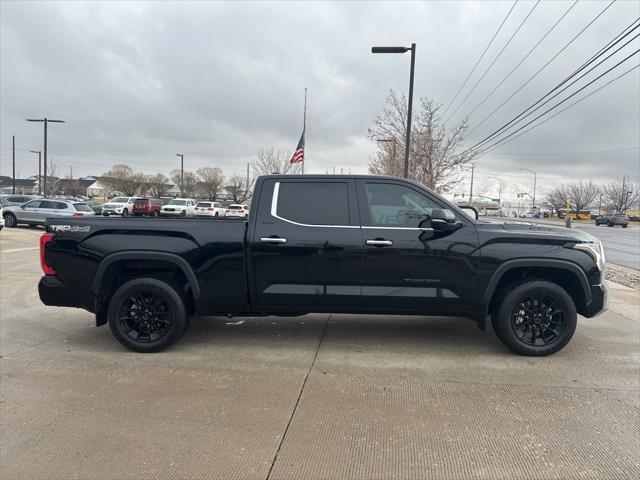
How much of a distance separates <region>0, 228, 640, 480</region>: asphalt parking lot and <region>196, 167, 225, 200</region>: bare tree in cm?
7778

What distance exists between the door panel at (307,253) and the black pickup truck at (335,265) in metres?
0.01

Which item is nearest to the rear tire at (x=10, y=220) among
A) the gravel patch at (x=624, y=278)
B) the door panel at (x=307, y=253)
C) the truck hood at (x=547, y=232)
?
the door panel at (x=307, y=253)

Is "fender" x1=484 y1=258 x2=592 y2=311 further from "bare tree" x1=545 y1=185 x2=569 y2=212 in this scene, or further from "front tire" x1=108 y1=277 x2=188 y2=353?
"bare tree" x1=545 y1=185 x2=569 y2=212

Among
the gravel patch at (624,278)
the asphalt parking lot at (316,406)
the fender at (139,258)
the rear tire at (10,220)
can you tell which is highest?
the fender at (139,258)

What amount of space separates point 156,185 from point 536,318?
8849cm

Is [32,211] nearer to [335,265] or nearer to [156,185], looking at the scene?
[335,265]

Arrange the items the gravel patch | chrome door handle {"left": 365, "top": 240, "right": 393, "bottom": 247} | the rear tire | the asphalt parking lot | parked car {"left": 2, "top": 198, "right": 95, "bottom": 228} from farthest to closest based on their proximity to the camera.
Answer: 1. the rear tire
2. parked car {"left": 2, "top": 198, "right": 95, "bottom": 228}
3. the gravel patch
4. chrome door handle {"left": 365, "top": 240, "right": 393, "bottom": 247}
5. the asphalt parking lot

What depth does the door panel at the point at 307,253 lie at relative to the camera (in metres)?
4.60

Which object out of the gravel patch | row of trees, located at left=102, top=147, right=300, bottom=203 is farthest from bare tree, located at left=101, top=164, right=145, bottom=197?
the gravel patch

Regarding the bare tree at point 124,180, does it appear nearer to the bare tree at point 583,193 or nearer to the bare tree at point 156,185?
the bare tree at point 156,185

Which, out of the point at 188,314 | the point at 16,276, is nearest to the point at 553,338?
the point at 188,314

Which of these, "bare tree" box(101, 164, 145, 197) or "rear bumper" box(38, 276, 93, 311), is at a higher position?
"bare tree" box(101, 164, 145, 197)

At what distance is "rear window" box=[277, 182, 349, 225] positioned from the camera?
186 inches

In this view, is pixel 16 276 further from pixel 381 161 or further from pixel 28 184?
pixel 28 184
